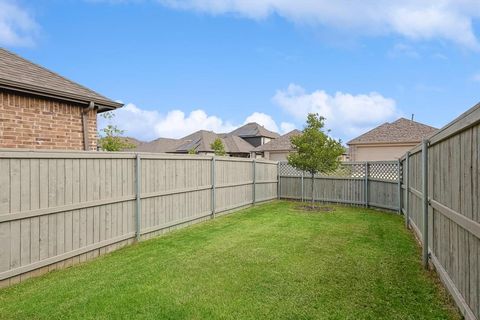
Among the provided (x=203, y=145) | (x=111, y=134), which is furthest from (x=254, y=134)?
(x=111, y=134)

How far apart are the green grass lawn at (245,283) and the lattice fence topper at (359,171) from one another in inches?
176

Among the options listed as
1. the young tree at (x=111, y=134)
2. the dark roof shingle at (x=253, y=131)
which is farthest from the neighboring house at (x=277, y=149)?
the young tree at (x=111, y=134)

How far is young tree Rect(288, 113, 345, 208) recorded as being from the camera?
12062 mm

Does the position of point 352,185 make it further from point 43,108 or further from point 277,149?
point 277,149

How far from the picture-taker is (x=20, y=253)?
464 centimetres

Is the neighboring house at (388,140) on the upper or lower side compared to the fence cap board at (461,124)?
upper

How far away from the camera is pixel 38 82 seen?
279 inches

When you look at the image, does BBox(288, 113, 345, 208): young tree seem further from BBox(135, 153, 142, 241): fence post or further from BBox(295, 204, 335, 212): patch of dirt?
BBox(135, 153, 142, 241): fence post

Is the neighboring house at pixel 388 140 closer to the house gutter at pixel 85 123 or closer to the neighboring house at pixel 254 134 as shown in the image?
the neighboring house at pixel 254 134

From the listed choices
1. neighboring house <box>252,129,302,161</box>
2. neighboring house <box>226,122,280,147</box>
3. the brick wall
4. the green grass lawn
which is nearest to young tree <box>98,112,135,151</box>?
the brick wall

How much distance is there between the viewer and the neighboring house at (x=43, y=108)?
21.2 feet

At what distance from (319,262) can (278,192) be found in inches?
379

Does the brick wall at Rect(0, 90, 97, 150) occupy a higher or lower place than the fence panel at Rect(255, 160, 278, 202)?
higher

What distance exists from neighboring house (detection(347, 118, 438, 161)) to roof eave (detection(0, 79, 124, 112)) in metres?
19.2
